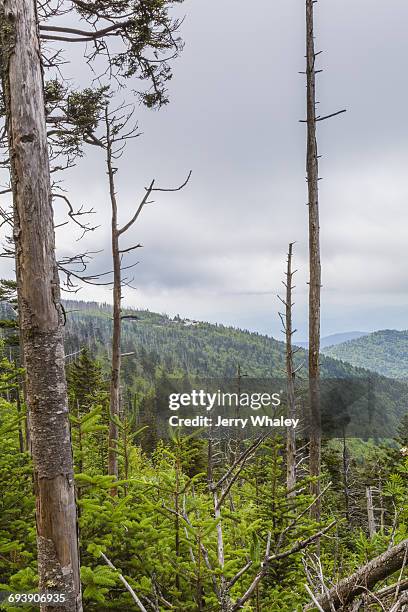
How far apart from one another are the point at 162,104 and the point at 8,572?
5859 millimetres

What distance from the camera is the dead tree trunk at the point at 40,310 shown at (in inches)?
102

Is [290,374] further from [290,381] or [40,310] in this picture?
[40,310]

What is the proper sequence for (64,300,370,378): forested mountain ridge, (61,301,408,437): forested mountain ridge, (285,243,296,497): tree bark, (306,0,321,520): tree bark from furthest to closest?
1. (64,300,370,378): forested mountain ridge
2. (61,301,408,437): forested mountain ridge
3. (285,243,296,497): tree bark
4. (306,0,321,520): tree bark

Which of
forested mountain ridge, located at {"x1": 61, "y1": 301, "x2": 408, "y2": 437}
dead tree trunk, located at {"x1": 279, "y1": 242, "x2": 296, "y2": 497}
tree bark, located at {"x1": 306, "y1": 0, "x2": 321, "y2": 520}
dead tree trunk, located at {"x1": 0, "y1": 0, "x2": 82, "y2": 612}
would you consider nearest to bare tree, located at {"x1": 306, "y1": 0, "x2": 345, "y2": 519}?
A: tree bark, located at {"x1": 306, "y1": 0, "x2": 321, "y2": 520}

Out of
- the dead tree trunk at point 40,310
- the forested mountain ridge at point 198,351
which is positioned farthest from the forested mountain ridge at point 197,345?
the dead tree trunk at point 40,310

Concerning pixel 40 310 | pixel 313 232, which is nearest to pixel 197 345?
pixel 313 232

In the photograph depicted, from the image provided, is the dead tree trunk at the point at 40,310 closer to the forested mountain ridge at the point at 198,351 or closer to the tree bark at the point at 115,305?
the tree bark at the point at 115,305

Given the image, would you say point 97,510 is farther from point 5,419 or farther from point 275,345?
point 275,345

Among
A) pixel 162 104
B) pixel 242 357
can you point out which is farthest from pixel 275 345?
pixel 162 104

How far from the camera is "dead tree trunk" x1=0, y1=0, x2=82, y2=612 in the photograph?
102 inches

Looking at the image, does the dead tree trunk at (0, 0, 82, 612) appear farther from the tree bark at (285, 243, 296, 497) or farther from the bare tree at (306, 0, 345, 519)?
the tree bark at (285, 243, 296, 497)

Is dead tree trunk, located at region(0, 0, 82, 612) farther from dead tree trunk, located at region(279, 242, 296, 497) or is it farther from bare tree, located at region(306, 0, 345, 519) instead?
dead tree trunk, located at region(279, 242, 296, 497)

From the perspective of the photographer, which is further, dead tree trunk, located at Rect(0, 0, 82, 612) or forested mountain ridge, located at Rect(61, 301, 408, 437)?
forested mountain ridge, located at Rect(61, 301, 408, 437)

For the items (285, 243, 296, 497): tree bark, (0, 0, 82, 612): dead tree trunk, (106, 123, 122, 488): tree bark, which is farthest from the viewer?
Answer: (285, 243, 296, 497): tree bark
